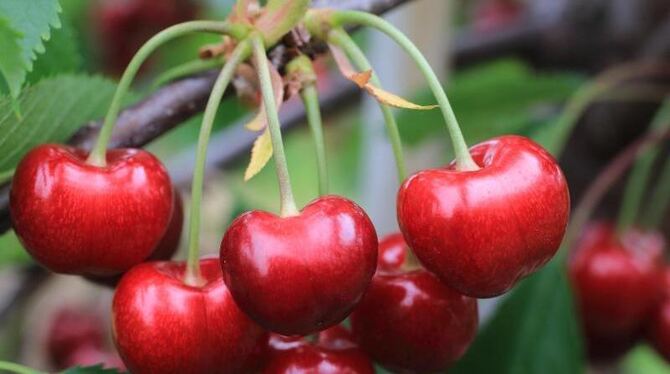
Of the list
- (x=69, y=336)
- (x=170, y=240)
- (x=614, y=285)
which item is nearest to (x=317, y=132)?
(x=170, y=240)

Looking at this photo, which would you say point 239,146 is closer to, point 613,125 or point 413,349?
point 613,125

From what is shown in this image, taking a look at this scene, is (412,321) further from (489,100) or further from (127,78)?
(489,100)

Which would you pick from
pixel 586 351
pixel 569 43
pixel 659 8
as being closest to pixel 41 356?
pixel 586 351

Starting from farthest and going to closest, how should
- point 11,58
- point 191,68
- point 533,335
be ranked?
point 533,335, point 191,68, point 11,58

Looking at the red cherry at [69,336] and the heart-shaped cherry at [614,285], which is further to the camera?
the red cherry at [69,336]

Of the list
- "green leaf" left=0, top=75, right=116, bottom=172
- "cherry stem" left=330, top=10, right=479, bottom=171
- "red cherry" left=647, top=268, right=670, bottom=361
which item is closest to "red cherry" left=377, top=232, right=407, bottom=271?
"cherry stem" left=330, top=10, right=479, bottom=171

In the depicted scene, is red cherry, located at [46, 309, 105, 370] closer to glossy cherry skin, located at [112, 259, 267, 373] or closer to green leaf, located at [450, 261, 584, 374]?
green leaf, located at [450, 261, 584, 374]

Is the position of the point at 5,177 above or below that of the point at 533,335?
above

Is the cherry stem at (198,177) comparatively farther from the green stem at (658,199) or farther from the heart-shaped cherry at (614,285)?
the green stem at (658,199)

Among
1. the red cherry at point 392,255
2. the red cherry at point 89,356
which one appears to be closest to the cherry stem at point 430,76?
the red cherry at point 392,255
